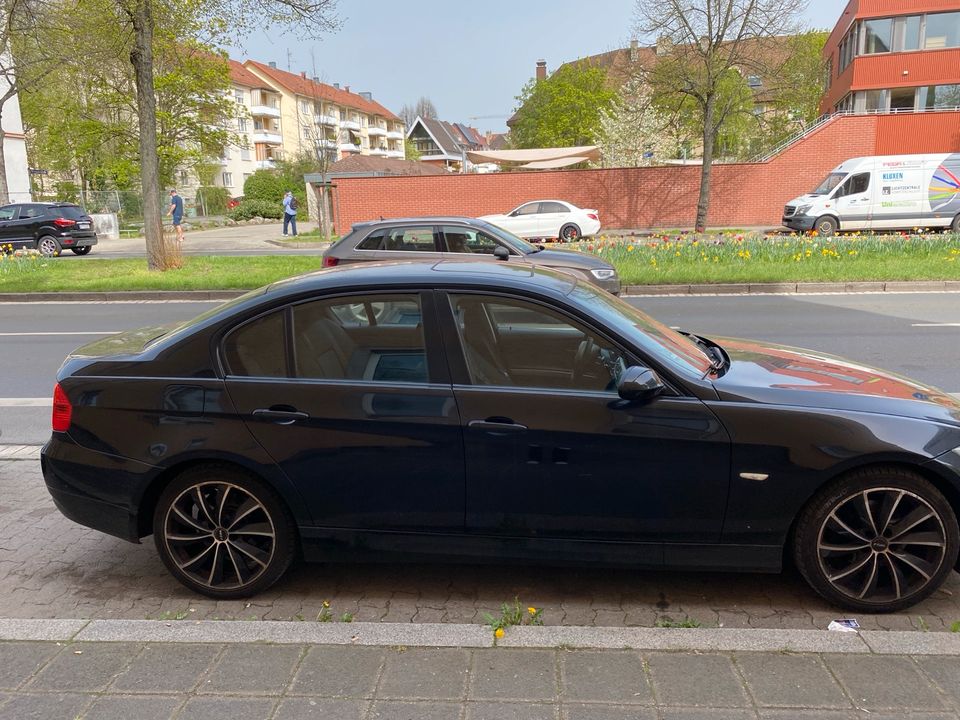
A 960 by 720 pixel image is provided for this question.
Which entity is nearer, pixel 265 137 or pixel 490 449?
pixel 490 449

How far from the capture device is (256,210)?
164ft

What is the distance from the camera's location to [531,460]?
10.5 feet

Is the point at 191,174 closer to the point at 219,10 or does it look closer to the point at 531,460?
the point at 219,10

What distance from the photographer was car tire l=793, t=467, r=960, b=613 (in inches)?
123

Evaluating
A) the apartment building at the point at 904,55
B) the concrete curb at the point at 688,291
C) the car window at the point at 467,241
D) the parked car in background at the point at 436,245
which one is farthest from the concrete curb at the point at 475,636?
the apartment building at the point at 904,55

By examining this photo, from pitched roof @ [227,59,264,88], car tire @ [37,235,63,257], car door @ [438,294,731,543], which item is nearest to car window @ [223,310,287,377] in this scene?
car door @ [438,294,731,543]

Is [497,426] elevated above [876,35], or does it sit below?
below

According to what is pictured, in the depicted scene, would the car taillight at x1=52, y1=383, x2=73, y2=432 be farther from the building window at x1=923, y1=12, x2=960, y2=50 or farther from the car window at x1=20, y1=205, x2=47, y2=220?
the building window at x1=923, y1=12, x2=960, y2=50

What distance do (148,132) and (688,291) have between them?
11857mm

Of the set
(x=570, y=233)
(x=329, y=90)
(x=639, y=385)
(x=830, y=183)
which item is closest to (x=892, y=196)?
(x=830, y=183)

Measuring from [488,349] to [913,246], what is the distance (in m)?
15.6

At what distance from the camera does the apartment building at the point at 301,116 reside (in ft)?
253

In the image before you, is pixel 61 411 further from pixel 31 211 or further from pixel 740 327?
pixel 31 211


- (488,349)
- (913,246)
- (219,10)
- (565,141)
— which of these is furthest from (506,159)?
(488,349)
